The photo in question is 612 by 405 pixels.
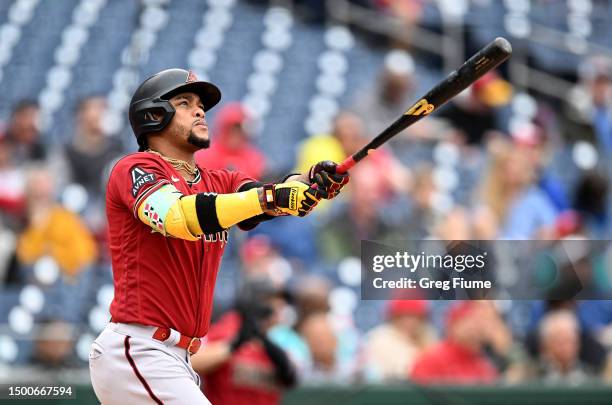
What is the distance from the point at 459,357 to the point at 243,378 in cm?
183

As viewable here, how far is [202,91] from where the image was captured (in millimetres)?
4016

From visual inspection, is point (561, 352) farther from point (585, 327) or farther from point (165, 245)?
point (165, 245)

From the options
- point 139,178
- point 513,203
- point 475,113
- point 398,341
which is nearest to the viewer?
point 139,178

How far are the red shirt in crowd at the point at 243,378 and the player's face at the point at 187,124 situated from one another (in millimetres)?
1662

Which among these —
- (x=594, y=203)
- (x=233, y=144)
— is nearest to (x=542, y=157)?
(x=594, y=203)

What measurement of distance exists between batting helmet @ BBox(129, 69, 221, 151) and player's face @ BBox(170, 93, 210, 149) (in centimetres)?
3

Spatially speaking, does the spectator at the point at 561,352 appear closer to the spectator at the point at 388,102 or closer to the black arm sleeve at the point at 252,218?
the spectator at the point at 388,102

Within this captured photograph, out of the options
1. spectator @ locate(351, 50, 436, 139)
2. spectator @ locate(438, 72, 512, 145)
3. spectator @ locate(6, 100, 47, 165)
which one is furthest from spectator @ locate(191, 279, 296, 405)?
spectator @ locate(438, 72, 512, 145)

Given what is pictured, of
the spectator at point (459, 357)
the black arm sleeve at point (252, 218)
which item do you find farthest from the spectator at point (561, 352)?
Answer: the black arm sleeve at point (252, 218)

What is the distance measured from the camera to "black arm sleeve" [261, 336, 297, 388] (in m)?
5.36

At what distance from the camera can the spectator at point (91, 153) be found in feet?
26.5

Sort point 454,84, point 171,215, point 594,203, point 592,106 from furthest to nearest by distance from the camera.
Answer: point 592,106
point 594,203
point 454,84
point 171,215

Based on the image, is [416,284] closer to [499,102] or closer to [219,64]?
[499,102]

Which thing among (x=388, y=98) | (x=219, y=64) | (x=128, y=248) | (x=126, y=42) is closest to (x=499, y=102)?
(x=388, y=98)
